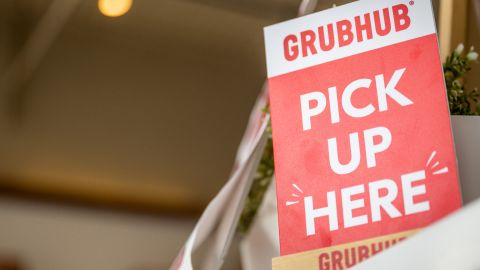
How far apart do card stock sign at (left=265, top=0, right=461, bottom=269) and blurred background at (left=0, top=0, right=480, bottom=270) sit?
8.75ft

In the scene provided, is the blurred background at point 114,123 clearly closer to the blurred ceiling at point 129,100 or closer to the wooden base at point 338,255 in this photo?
the blurred ceiling at point 129,100

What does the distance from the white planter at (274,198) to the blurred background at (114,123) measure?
83.3 inches

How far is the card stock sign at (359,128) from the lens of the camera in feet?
4.30

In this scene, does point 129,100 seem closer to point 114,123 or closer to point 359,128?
point 114,123

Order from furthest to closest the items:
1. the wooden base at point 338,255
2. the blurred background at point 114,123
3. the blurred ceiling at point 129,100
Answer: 1. the blurred ceiling at point 129,100
2. the blurred background at point 114,123
3. the wooden base at point 338,255

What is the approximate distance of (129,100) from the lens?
182 inches

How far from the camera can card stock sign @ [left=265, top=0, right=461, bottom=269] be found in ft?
4.30

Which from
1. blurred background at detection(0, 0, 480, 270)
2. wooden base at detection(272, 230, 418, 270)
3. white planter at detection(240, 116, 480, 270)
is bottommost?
wooden base at detection(272, 230, 418, 270)

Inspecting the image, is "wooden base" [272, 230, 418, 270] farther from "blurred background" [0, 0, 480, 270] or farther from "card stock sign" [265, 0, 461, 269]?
"blurred background" [0, 0, 480, 270]

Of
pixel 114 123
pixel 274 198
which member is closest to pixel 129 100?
pixel 114 123

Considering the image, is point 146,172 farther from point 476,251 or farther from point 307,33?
point 476,251

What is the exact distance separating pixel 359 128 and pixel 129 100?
132 inches

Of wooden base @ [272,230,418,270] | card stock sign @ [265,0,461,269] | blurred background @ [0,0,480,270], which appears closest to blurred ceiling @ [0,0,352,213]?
blurred background @ [0,0,480,270]

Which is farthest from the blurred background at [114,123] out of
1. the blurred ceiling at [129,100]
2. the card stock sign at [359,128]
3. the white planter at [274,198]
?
the card stock sign at [359,128]
